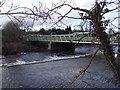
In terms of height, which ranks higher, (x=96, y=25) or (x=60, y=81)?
(x=96, y=25)

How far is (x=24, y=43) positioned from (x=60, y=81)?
2363 cm

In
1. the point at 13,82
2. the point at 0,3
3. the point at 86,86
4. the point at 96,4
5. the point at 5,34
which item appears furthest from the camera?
the point at 5,34

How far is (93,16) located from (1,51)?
26585 millimetres

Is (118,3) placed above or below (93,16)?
above

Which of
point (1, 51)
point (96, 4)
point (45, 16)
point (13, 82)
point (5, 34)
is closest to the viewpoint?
point (96, 4)

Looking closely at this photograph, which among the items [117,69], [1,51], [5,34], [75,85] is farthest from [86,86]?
[5,34]

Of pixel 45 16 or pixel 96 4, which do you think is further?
pixel 45 16

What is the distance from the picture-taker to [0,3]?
5.68ft

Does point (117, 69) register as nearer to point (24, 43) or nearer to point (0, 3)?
point (0, 3)

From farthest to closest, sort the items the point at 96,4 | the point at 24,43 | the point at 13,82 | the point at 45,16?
the point at 24,43, the point at 13,82, the point at 45,16, the point at 96,4

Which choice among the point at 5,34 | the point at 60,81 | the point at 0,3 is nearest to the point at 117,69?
the point at 0,3

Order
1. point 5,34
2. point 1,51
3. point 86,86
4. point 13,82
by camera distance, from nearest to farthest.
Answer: point 86,86 → point 13,82 → point 1,51 → point 5,34

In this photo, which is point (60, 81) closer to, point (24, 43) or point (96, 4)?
point (96, 4)

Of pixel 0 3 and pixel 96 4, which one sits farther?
pixel 0 3
